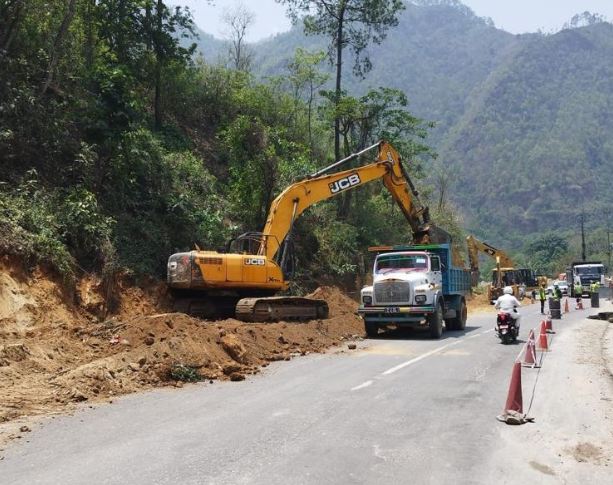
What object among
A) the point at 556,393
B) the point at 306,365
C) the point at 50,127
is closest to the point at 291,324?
the point at 306,365

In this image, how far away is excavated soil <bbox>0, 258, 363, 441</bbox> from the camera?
950cm

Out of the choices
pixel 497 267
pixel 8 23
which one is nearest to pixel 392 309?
pixel 8 23

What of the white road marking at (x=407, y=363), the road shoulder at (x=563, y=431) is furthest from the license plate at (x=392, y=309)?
the road shoulder at (x=563, y=431)

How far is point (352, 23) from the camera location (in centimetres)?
3738

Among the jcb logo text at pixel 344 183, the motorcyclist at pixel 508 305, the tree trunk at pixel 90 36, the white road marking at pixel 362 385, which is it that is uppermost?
the tree trunk at pixel 90 36

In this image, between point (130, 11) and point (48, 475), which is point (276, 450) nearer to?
point (48, 475)

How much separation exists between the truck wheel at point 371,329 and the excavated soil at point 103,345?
0.71 m

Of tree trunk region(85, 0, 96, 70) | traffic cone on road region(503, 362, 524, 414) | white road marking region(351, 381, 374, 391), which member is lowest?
white road marking region(351, 381, 374, 391)

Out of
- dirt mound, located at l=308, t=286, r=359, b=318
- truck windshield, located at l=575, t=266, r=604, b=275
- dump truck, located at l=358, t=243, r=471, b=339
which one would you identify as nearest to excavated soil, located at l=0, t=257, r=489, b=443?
dump truck, located at l=358, t=243, r=471, b=339

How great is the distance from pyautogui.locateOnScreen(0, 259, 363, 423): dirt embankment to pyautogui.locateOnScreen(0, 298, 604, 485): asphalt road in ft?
2.51

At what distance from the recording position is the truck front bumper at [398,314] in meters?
17.1

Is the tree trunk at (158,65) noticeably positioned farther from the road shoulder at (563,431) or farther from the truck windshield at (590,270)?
the truck windshield at (590,270)

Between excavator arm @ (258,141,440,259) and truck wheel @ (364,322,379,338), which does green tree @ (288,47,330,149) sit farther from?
truck wheel @ (364,322,379,338)

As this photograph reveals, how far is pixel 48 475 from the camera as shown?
5648 mm
